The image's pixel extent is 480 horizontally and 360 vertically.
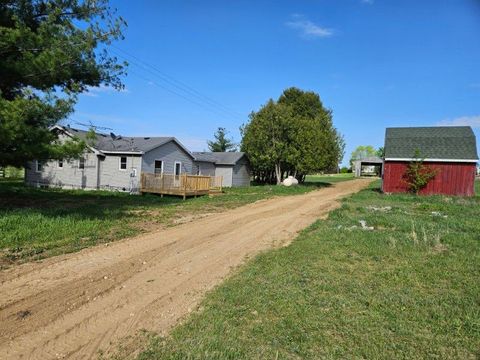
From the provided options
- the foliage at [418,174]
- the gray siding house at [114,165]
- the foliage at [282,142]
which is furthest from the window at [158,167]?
the foliage at [418,174]

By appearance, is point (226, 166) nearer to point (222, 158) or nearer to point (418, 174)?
point (222, 158)

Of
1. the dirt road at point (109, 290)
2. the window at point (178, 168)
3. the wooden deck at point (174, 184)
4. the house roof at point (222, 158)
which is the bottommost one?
the dirt road at point (109, 290)

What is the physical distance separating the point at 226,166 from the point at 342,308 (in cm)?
2873

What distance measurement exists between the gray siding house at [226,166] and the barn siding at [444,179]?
14.3m

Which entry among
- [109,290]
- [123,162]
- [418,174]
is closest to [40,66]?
[109,290]

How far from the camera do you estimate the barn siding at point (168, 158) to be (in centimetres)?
2319

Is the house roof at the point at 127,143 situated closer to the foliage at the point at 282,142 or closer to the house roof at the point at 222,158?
the house roof at the point at 222,158

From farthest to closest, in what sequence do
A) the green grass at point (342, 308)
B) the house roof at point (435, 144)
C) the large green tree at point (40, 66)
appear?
the house roof at point (435, 144), the large green tree at point (40, 66), the green grass at point (342, 308)

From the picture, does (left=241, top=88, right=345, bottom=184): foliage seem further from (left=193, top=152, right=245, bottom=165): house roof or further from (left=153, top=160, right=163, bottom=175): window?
(left=153, top=160, right=163, bottom=175): window

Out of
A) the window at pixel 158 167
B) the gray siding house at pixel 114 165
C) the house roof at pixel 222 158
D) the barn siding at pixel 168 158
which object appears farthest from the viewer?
the house roof at pixel 222 158

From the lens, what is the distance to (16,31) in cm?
973

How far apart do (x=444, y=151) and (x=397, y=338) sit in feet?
72.9

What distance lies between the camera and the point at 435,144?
22984mm

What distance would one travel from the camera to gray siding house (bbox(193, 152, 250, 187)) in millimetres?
31766
